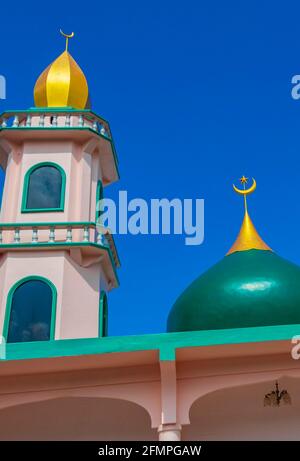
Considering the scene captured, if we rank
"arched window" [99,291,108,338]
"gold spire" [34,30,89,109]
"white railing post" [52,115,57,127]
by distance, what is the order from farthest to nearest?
1. "gold spire" [34,30,89,109]
2. "white railing post" [52,115,57,127]
3. "arched window" [99,291,108,338]

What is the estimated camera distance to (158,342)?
24.7 feet

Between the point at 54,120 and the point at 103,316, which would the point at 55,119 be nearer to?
the point at 54,120

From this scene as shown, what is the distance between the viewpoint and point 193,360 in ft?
25.7

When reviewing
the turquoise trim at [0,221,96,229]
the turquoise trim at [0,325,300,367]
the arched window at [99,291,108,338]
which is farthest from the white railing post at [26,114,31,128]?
the turquoise trim at [0,325,300,367]

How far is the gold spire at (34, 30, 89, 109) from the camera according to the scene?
1412 cm

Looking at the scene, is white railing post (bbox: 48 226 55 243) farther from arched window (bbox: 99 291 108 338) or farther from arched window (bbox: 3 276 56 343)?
arched window (bbox: 99 291 108 338)

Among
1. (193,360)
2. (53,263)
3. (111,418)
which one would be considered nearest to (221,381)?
(193,360)

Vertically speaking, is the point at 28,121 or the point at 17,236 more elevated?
the point at 28,121

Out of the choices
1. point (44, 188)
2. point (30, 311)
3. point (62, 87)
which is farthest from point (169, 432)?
point (62, 87)

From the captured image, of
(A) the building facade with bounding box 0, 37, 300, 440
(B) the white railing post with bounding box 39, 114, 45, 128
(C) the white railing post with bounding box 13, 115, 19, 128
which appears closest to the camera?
(A) the building facade with bounding box 0, 37, 300, 440

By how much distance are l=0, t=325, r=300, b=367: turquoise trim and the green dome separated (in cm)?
237

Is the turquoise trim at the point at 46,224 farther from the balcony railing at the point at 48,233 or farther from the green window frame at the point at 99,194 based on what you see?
the green window frame at the point at 99,194

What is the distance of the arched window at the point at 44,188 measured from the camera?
484 inches

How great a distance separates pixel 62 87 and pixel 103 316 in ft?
19.8
